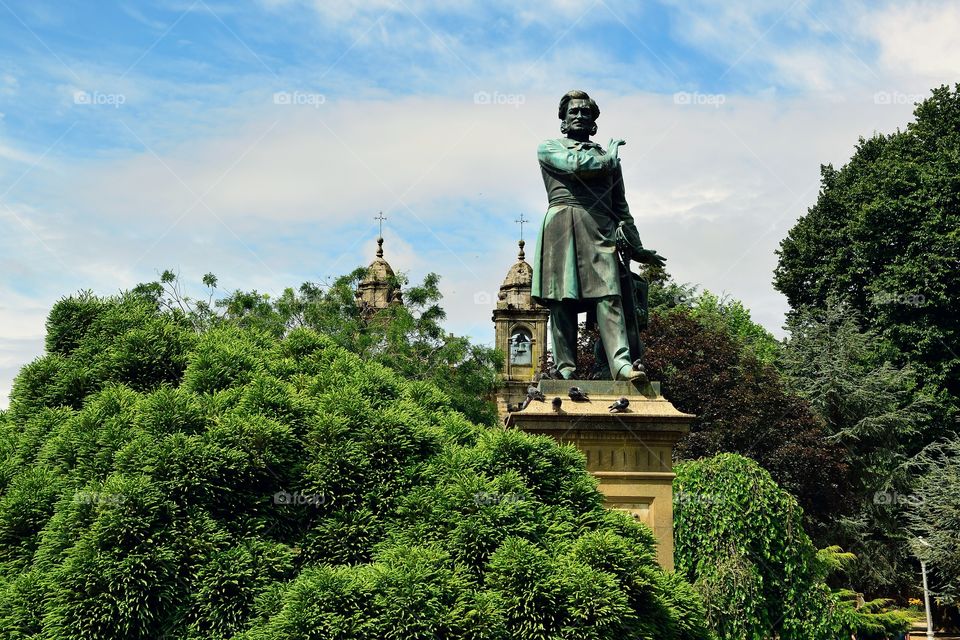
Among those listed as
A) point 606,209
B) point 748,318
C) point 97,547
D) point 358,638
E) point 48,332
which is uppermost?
point 748,318

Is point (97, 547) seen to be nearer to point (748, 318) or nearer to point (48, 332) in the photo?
point (48, 332)

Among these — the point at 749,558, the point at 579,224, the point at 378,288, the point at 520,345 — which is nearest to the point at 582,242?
the point at 579,224

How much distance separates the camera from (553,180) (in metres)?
11.1

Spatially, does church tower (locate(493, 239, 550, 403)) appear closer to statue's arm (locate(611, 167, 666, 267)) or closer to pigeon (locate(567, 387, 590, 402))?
statue's arm (locate(611, 167, 666, 267))

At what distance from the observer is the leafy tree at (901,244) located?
33250 mm

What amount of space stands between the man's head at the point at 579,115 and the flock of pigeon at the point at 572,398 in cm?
287

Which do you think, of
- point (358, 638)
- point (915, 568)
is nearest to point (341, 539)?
point (358, 638)

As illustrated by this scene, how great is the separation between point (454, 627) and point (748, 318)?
49.5m

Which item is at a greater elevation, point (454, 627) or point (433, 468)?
point (433, 468)

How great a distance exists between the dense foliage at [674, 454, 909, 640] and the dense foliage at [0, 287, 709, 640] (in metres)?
9.42

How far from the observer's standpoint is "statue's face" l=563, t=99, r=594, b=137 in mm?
11117

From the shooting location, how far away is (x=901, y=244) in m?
35.1

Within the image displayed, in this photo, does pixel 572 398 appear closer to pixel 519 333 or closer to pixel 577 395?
pixel 577 395

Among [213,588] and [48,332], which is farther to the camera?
[48,332]
